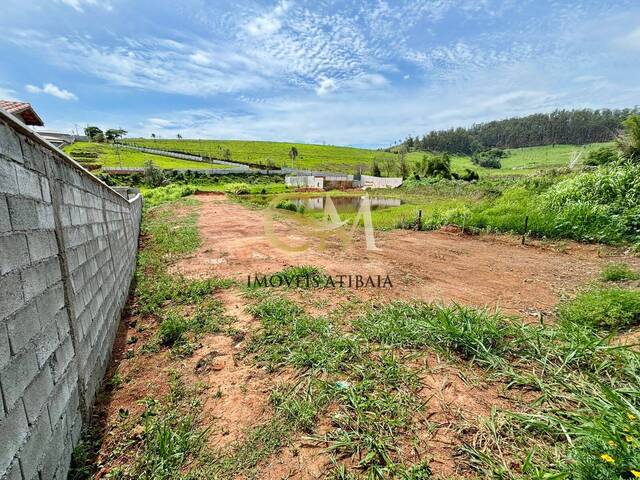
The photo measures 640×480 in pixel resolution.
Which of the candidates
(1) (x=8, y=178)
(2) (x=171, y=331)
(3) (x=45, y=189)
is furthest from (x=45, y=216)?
(2) (x=171, y=331)

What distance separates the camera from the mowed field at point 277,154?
207ft

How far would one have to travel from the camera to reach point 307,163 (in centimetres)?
6550

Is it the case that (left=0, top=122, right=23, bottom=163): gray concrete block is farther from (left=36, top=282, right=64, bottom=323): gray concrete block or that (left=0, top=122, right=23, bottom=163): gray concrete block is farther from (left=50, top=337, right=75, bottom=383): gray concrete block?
(left=50, top=337, right=75, bottom=383): gray concrete block

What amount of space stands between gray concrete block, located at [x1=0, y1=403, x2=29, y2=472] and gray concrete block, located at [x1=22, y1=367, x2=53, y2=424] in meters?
0.05

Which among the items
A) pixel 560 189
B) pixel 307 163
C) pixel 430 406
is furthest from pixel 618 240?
pixel 307 163

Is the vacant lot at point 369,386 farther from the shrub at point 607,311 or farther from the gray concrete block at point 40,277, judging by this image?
the gray concrete block at point 40,277

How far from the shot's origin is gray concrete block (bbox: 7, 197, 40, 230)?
52.6 inches

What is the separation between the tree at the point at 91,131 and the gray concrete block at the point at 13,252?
8143 cm

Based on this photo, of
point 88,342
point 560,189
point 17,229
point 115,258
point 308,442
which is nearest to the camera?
point 17,229

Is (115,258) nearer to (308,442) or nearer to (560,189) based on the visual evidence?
(308,442)

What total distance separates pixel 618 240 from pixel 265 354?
317 inches

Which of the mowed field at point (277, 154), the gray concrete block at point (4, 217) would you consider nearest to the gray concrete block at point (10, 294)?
the gray concrete block at point (4, 217)

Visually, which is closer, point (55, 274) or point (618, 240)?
point (55, 274)

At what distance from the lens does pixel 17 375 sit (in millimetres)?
1245
